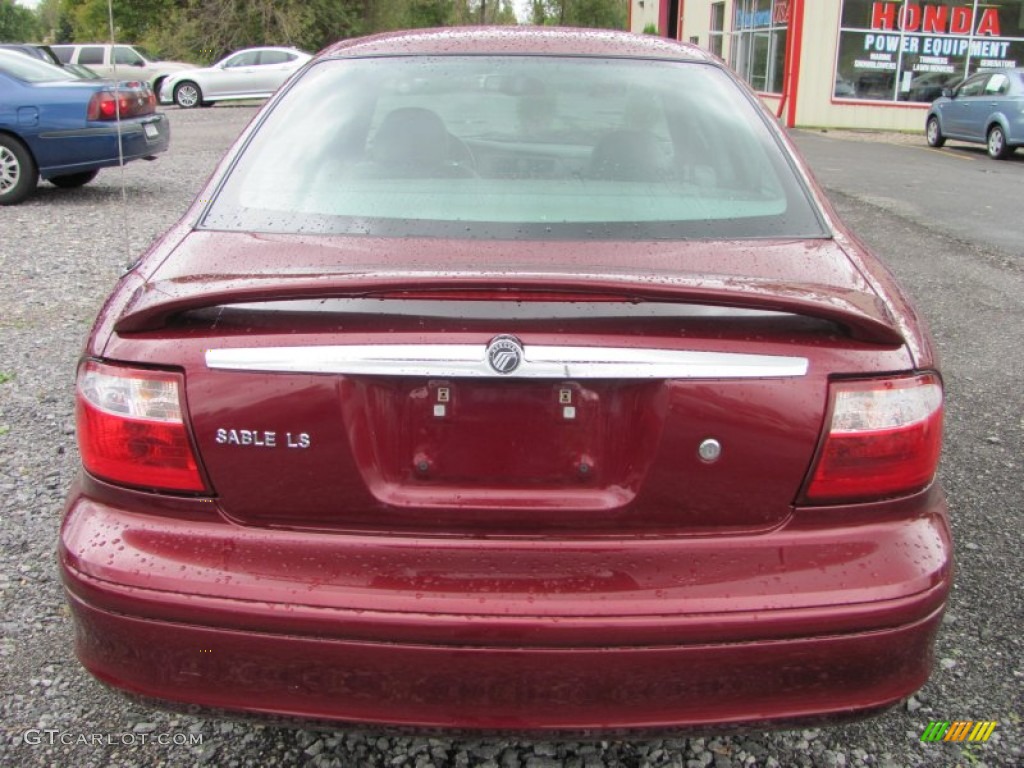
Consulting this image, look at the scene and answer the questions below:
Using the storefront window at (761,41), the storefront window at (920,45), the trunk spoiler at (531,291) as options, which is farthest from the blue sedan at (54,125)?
the storefront window at (920,45)

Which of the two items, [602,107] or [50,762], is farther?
[602,107]

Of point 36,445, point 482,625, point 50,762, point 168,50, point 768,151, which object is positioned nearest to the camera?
point 482,625

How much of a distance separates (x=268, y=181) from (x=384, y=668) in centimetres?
130

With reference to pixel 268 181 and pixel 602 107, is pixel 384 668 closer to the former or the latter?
pixel 268 181

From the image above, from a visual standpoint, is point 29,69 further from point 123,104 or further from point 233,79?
point 233,79

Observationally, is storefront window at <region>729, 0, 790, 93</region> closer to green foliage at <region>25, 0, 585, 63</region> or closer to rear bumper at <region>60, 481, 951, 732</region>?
green foliage at <region>25, 0, 585, 63</region>

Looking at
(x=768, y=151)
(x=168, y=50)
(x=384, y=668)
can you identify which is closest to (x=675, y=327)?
(x=384, y=668)

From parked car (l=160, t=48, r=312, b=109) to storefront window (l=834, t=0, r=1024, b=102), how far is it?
13587mm

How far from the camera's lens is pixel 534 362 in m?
1.78

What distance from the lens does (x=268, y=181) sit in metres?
2.49

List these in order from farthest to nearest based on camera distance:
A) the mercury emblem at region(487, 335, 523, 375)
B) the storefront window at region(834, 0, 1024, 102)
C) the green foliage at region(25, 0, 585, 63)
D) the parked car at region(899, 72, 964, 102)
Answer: the green foliage at region(25, 0, 585, 63), the parked car at region(899, 72, 964, 102), the storefront window at region(834, 0, 1024, 102), the mercury emblem at region(487, 335, 523, 375)

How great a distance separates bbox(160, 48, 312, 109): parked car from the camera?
2522cm

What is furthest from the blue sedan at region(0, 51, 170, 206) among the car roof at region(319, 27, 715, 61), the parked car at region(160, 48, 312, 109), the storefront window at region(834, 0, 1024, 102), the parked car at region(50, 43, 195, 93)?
the parked car at region(50, 43, 195, 93)

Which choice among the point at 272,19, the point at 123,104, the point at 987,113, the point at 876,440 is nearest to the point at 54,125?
the point at 123,104
